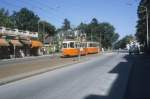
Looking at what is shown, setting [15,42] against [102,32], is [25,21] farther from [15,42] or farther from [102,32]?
[15,42]

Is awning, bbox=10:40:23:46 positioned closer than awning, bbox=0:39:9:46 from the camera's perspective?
No

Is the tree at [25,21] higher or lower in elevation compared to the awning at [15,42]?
higher

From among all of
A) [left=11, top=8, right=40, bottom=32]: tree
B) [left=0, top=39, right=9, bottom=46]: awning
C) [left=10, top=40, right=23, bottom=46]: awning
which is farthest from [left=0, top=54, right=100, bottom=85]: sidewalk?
[left=11, top=8, right=40, bottom=32]: tree

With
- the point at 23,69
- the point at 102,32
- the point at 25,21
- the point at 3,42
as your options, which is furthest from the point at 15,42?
the point at 102,32

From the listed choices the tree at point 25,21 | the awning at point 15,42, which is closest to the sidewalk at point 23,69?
the awning at point 15,42

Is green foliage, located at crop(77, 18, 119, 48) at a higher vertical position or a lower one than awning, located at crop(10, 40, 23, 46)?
higher

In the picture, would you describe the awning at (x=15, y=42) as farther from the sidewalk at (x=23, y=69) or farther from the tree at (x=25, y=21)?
the tree at (x=25, y=21)

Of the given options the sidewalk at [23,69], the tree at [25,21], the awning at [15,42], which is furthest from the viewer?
the tree at [25,21]

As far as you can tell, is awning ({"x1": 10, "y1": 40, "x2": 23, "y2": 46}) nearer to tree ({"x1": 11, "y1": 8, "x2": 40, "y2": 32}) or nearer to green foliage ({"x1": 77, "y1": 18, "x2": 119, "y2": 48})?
tree ({"x1": 11, "y1": 8, "x2": 40, "y2": 32})

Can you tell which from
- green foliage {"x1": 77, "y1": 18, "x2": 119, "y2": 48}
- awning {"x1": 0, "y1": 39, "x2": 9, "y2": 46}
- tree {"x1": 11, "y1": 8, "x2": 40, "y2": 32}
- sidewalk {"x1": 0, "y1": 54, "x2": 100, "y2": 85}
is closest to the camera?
sidewalk {"x1": 0, "y1": 54, "x2": 100, "y2": 85}

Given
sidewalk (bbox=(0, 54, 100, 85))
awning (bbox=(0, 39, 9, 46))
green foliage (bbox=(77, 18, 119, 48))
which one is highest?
green foliage (bbox=(77, 18, 119, 48))

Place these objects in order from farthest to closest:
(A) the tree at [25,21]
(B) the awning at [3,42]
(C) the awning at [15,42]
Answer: (A) the tree at [25,21], (C) the awning at [15,42], (B) the awning at [3,42]

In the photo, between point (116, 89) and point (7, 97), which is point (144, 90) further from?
point (7, 97)

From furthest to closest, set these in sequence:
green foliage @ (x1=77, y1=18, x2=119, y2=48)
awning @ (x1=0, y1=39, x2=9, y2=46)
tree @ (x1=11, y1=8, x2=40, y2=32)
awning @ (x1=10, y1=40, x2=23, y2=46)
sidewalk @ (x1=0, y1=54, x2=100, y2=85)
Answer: green foliage @ (x1=77, y1=18, x2=119, y2=48), tree @ (x1=11, y1=8, x2=40, y2=32), awning @ (x1=10, y1=40, x2=23, y2=46), awning @ (x1=0, y1=39, x2=9, y2=46), sidewalk @ (x1=0, y1=54, x2=100, y2=85)
